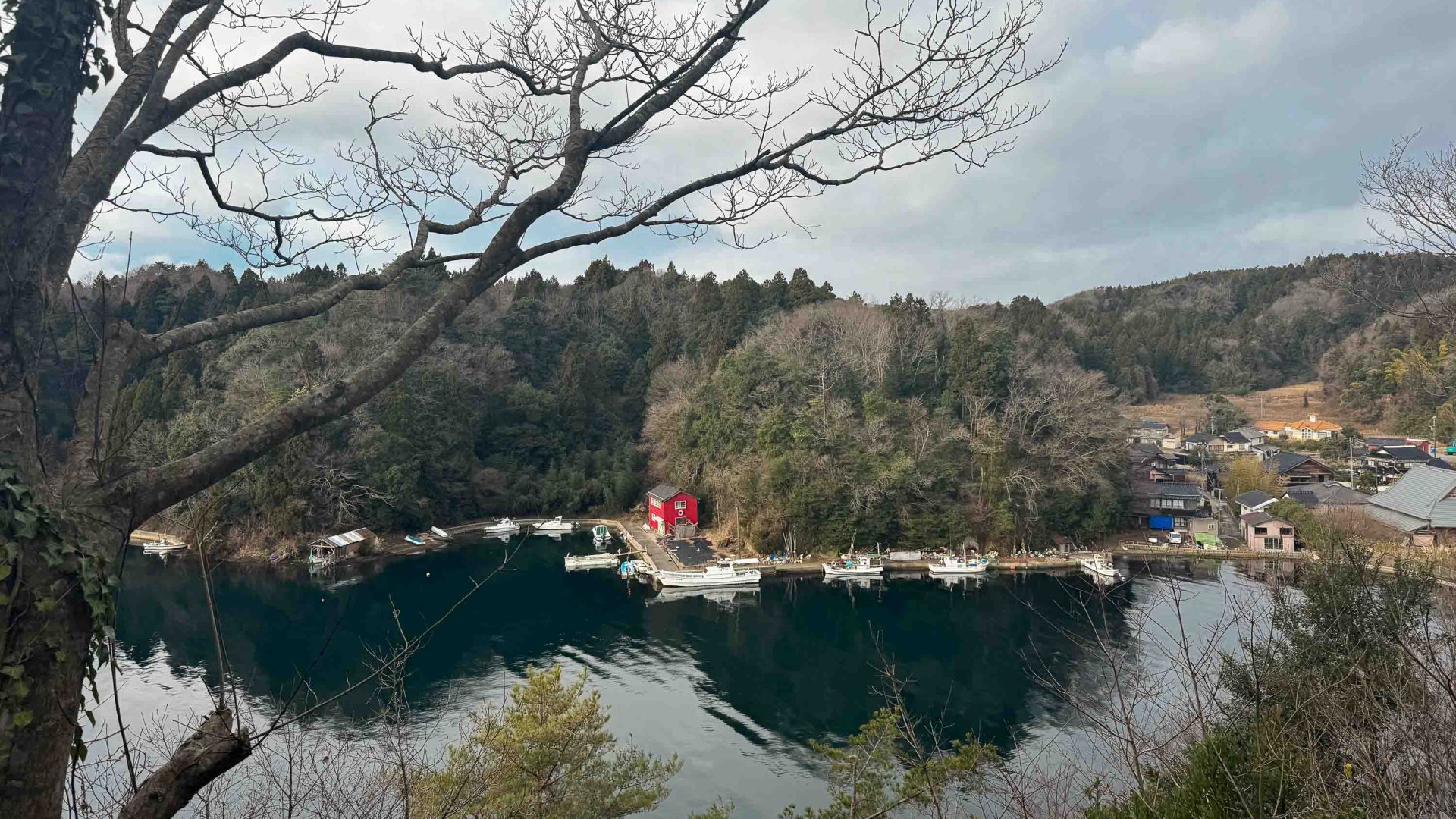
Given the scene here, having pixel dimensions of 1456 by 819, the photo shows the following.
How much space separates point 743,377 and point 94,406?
706 inches

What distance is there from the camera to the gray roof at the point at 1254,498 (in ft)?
58.9

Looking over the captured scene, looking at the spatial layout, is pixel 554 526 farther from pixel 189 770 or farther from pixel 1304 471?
pixel 1304 471

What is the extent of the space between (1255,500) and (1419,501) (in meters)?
2.89

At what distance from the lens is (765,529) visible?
17.4 m

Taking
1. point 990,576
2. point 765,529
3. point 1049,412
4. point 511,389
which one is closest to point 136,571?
point 511,389

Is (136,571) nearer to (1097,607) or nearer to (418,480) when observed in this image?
(418,480)

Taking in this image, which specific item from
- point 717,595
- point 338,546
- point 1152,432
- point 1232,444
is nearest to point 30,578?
point 717,595

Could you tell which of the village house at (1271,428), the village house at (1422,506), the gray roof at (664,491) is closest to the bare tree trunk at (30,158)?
the village house at (1422,506)

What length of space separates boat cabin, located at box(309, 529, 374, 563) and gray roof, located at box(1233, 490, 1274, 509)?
20142mm

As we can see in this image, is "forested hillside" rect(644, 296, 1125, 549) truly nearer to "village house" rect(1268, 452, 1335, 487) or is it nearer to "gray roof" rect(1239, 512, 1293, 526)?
"gray roof" rect(1239, 512, 1293, 526)

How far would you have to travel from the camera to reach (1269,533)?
1670 cm

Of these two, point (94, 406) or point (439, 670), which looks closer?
point (94, 406)

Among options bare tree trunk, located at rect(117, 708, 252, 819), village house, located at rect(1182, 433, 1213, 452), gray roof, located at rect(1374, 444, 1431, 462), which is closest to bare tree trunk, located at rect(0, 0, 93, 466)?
bare tree trunk, located at rect(117, 708, 252, 819)

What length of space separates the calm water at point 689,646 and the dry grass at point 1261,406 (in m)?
18.4
